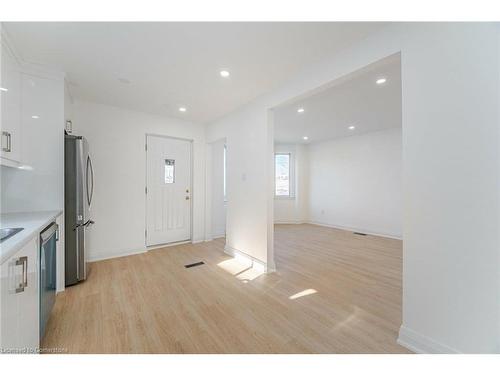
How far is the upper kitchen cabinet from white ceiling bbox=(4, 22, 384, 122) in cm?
20

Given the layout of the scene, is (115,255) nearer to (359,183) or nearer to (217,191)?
(217,191)

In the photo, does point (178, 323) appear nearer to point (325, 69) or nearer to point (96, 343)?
point (96, 343)

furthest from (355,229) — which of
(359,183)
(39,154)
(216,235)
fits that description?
(39,154)

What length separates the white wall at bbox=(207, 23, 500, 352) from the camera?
1256 millimetres

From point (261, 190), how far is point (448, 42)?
7.53ft

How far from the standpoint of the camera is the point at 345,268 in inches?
123

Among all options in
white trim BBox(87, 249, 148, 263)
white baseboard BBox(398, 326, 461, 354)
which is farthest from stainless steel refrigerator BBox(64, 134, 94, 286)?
white baseboard BBox(398, 326, 461, 354)

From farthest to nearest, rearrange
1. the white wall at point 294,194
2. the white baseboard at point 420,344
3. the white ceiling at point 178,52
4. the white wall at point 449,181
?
the white wall at point 294,194 < the white ceiling at point 178,52 < the white baseboard at point 420,344 < the white wall at point 449,181

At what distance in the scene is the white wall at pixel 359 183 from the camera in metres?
5.06

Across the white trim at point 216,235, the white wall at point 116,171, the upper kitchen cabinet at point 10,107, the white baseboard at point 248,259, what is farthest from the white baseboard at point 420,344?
the white wall at point 116,171

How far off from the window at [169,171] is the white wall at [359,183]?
459 cm

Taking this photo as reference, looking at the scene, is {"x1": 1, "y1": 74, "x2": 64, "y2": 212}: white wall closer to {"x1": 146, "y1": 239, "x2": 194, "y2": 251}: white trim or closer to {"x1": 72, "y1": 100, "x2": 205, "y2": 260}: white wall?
{"x1": 72, "y1": 100, "x2": 205, "y2": 260}: white wall

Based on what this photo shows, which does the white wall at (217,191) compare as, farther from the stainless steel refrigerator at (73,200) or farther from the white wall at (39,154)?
the white wall at (39,154)

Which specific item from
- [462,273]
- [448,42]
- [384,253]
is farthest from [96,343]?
[384,253]
